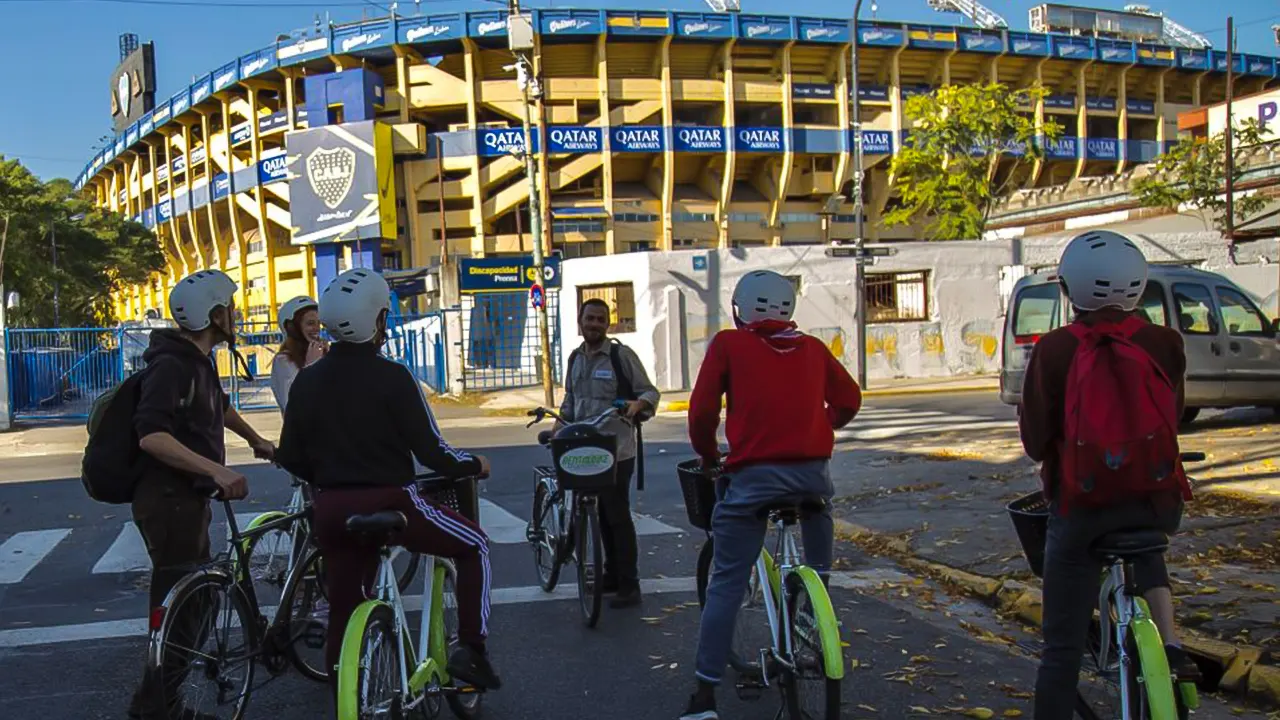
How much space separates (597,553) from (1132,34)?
230ft

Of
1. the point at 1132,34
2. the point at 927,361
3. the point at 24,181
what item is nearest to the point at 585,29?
the point at 24,181

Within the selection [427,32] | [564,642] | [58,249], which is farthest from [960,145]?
[58,249]

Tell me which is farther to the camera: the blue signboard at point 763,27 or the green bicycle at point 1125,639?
the blue signboard at point 763,27

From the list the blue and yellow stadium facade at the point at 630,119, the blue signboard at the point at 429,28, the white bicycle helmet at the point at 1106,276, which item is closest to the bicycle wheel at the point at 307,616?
the white bicycle helmet at the point at 1106,276

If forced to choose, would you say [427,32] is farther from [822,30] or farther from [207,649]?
[207,649]

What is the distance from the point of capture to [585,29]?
4750 centimetres

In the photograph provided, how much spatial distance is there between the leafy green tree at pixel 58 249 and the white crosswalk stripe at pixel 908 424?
96.4 ft

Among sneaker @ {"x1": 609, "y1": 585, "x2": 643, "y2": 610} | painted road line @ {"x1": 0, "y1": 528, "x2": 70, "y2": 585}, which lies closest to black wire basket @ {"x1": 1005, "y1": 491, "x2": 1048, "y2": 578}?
sneaker @ {"x1": 609, "y1": 585, "x2": 643, "y2": 610}

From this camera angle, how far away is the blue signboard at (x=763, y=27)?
4934 centimetres

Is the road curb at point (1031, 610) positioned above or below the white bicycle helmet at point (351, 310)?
below

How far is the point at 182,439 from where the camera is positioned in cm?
409

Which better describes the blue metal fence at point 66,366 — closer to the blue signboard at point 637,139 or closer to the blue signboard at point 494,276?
the blue signboard at point 494,276

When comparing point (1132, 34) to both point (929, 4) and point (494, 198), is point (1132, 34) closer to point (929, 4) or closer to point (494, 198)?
point (929, 4)

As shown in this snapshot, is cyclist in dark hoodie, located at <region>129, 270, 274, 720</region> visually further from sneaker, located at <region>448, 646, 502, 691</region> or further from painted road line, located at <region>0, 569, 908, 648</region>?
painted road line, located at <region>0, 569, 908, 648</region>
